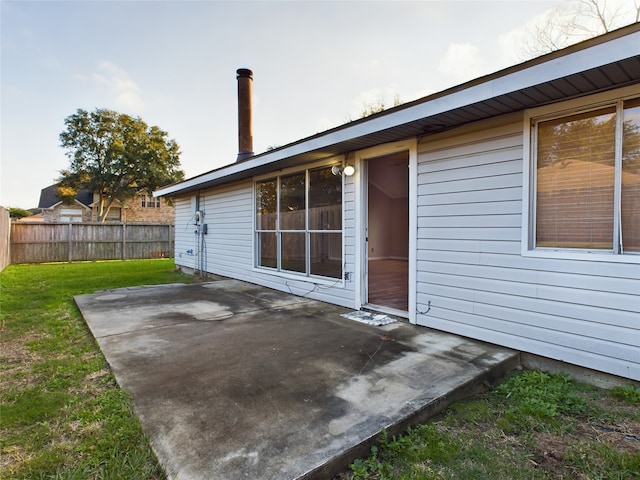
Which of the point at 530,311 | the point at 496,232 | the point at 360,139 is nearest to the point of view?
the point at 530,311

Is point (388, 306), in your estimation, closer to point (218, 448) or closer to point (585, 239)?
point (585, 239)

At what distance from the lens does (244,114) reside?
28.1 ft

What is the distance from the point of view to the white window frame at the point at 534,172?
98.3 inches

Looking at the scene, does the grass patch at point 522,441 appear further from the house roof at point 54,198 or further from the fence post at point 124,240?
the house roof at point 54,198

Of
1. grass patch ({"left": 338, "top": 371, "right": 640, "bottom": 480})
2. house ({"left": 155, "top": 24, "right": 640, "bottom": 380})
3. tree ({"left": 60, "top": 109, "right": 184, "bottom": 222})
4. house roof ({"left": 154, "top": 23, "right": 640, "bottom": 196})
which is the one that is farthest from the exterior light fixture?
tree ({"left": 60, "top": 109, "right": 184, "bottom": 222})

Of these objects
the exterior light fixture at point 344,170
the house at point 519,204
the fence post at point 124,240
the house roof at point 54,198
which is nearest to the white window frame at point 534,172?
the house at point 519,204

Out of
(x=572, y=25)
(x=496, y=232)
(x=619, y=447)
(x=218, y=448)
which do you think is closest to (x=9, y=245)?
(x=218, y=448)

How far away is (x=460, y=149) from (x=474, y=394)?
7.57ft

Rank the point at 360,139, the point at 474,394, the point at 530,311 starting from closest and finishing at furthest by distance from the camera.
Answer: the point at 474,394
the point at 530,311
the point at 360,139

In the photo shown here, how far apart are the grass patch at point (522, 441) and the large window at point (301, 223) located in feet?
9.75

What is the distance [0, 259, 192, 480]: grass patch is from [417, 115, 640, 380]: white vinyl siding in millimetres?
2927

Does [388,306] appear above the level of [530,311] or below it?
below

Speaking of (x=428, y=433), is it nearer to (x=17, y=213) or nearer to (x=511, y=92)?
(x=511, y=92)

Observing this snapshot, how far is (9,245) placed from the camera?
431 inches
